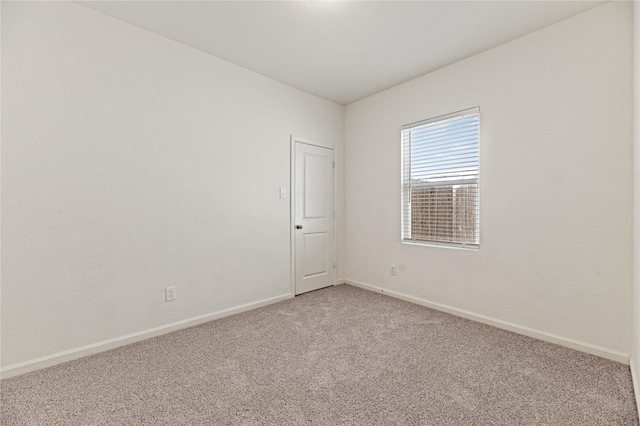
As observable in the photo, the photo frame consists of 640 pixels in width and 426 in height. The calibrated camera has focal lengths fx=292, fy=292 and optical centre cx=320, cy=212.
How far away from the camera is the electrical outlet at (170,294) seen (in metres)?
2.77

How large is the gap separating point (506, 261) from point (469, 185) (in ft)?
2.75

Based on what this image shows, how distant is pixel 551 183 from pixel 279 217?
110 inches

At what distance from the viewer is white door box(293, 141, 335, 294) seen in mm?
3908

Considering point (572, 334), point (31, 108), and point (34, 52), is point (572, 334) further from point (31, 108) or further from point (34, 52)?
point (34, 52)

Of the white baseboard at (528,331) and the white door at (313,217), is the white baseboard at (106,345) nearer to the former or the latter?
the white door at (313,217)

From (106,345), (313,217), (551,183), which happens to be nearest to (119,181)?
(106,345)

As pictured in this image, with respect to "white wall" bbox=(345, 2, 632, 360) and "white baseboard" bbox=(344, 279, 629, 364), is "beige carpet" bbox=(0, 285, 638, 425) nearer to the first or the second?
"white baseboard" bbox=(344, 279, 629, 364)

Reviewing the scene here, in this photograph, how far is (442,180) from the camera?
3.33 metres

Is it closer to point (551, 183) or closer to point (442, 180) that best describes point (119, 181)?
point (442, 180)

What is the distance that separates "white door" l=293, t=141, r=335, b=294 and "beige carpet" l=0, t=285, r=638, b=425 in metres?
1.28

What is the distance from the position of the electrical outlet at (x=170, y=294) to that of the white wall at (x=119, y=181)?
0.14 feet

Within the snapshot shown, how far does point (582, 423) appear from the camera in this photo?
1.57 m

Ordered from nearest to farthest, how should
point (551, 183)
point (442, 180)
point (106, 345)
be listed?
point (106, 345) → point (551, 183) → point (442, 180)

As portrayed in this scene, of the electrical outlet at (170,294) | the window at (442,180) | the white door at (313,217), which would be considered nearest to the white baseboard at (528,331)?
the window at (442,180)
